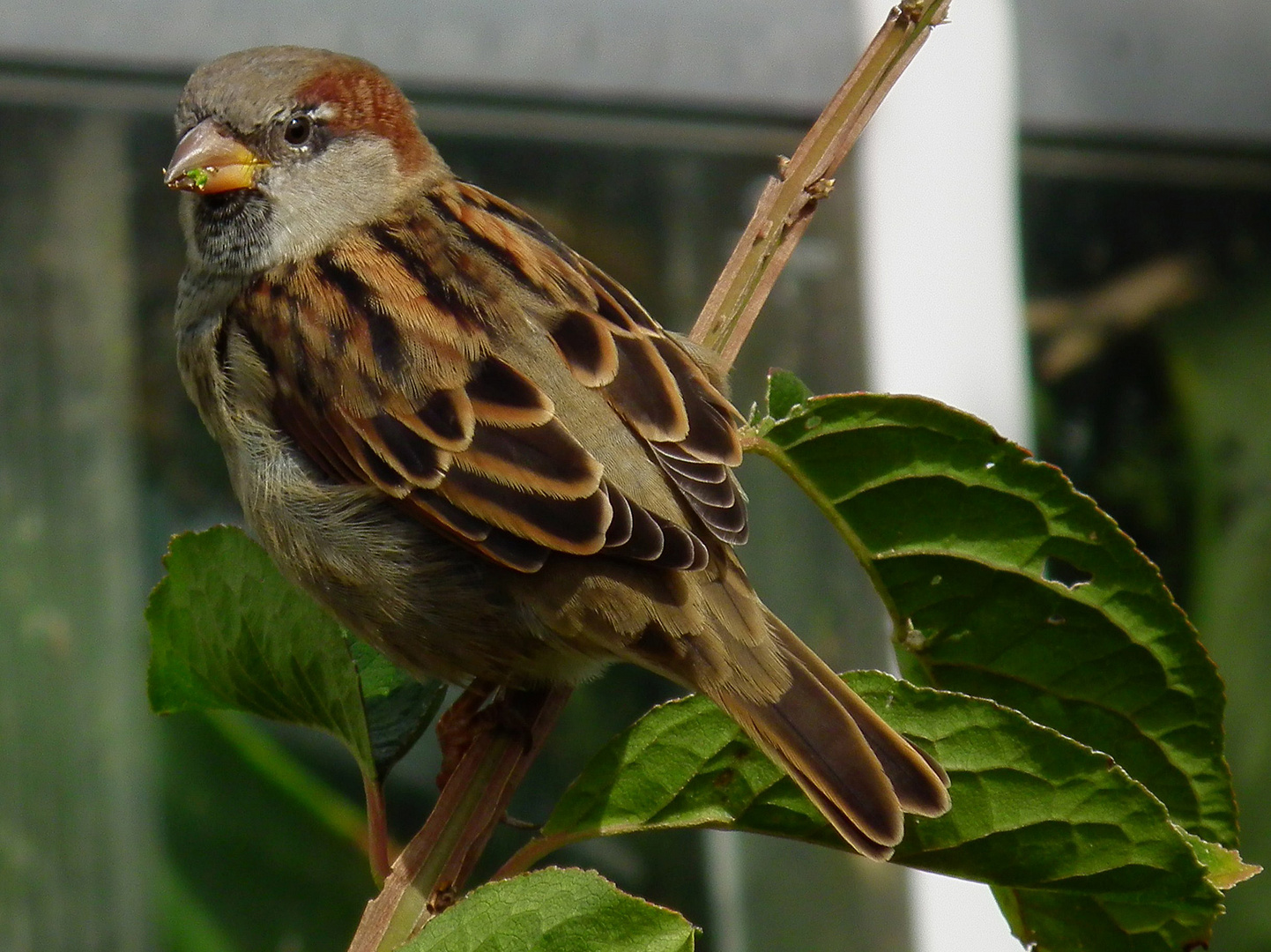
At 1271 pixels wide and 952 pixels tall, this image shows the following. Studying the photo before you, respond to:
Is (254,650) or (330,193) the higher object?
(330,193)

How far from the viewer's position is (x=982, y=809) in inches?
57.7

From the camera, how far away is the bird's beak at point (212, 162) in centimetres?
248

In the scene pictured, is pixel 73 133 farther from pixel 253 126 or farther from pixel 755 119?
pixel 253 126

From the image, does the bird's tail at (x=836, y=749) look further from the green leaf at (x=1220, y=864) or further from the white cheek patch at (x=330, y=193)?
the white cheek patch at (x=330, y=193)

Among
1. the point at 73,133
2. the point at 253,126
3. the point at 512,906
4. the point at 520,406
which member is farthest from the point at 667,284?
the point at 512,906

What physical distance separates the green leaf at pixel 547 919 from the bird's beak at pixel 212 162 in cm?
155

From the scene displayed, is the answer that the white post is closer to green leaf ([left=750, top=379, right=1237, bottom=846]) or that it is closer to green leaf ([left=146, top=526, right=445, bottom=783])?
green leaf ([left=750, top=379, right=1237, bottom=846])

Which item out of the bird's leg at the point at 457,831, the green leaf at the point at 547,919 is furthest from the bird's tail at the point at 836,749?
the green leaf at the point at 547,919

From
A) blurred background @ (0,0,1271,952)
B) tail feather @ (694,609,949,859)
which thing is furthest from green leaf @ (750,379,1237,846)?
blurred background @ (0,0,1271,952)

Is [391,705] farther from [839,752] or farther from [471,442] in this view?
[839,752]

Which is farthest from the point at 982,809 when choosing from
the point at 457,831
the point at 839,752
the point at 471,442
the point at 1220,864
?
the point at 471,442

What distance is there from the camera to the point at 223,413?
2.43 m

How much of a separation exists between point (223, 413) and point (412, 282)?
0.39 metres

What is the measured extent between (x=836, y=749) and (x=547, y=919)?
61 cm
